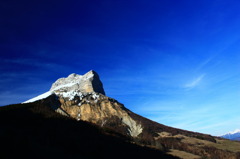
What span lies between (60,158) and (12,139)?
12385 mm

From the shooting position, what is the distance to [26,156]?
37.2 meters

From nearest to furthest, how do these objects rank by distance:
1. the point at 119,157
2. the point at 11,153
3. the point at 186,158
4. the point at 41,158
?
the point at 11,153 < the point at 41,158 < the point at 119,157 < the point at 186,158

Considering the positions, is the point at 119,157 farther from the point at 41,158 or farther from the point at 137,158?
the point at 41,158

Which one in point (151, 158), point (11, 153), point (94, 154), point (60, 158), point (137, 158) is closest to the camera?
point (11, 153)

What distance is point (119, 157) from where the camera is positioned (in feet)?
305

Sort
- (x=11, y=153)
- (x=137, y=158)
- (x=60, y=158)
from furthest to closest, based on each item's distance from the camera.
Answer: (x=137, y=158)
(x=60, y=158)
(x=11, y=153)

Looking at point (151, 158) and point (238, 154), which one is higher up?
point (238, 154)

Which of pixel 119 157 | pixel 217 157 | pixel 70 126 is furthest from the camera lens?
pixel 217 157

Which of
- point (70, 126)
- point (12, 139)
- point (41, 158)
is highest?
point (70, 126)

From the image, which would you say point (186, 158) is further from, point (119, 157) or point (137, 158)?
point (119, 157)

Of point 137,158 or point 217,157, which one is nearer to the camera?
point 137,158

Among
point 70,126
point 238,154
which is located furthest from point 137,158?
point 238,154

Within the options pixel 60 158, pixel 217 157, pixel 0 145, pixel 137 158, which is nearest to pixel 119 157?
pixel 137 158

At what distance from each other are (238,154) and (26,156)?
219111mm
